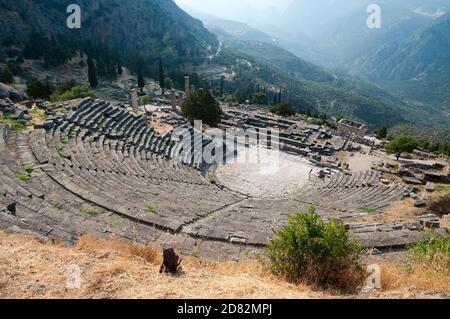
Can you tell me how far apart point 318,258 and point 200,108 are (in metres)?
30.1

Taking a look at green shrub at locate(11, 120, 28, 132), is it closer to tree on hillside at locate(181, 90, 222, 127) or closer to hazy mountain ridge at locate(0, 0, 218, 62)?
tree on hillside at locate(181, 90, 222, 127)

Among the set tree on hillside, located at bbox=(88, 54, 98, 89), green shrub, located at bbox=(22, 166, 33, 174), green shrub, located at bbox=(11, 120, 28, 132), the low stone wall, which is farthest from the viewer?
tree on hillside, located at bbox=(88, 54, 98, 89)

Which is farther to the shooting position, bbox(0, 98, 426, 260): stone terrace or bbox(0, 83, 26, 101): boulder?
bbox(0, 83, 26, 101): boulder

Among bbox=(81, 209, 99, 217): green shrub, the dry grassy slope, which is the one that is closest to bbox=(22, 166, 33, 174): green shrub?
bbox=(81, 209, 99, 217): green shrub

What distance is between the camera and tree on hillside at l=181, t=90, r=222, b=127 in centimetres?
3575

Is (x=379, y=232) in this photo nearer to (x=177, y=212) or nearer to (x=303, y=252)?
(x=303, y=252)

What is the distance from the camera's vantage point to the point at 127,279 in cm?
610

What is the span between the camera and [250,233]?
37.7 ft

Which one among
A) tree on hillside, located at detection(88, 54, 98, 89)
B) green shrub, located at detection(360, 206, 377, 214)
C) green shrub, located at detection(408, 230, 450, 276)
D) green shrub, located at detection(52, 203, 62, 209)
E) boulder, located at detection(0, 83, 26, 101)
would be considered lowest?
green shrub, located at detection(360, 206, 377, 214)

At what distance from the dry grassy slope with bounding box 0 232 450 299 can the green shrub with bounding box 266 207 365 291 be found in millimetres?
485

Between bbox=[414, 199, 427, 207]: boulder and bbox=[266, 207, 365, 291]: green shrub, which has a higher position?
bbox=[266, 207, 365, 291]: green shrub

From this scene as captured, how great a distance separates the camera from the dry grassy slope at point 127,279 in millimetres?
5680

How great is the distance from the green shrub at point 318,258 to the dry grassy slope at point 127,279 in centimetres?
49
